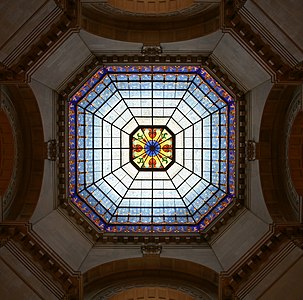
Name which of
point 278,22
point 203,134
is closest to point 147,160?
point 203,134

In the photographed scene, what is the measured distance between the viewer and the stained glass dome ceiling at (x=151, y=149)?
68.4ft

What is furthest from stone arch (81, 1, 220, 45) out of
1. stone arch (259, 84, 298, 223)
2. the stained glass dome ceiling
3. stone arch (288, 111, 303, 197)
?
stone arch (288, 111, 303, 197)

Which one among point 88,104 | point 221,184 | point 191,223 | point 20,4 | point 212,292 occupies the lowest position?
point 212,292

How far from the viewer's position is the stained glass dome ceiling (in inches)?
821

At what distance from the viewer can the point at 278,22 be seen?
14914 mm

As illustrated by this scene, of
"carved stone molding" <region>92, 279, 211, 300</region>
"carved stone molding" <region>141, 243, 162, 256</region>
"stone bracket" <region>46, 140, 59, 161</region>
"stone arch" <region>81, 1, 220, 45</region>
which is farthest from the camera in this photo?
"carved stone molding" <region>141, 243, 162, 256</region>

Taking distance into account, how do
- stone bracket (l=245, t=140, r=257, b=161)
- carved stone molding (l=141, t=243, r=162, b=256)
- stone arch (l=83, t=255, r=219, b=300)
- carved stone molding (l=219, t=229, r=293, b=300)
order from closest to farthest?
carved stone molding (l=219, t=229, r=293, b=300) → stone bracket (l=245, t=140, r=257, b=161) → stone arch (l=83, t=255, r=219, b=300) → carved stone molding (l=141, t=243, r=162, b=256)

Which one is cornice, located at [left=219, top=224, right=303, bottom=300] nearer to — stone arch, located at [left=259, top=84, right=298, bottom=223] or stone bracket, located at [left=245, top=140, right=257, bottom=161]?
stone arch, located at [left=259, top=84, right=298, bottom=223]

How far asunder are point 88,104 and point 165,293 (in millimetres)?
10007

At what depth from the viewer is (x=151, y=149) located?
76.6 ft

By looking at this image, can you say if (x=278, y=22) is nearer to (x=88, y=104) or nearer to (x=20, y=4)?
(x=20, y=4)

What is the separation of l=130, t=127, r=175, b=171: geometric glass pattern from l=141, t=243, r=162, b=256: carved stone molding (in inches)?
198

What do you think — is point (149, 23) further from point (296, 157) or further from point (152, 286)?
point (152, 286)

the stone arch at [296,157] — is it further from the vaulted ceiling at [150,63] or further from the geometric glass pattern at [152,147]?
the geometric glass pattern at [152,147]
